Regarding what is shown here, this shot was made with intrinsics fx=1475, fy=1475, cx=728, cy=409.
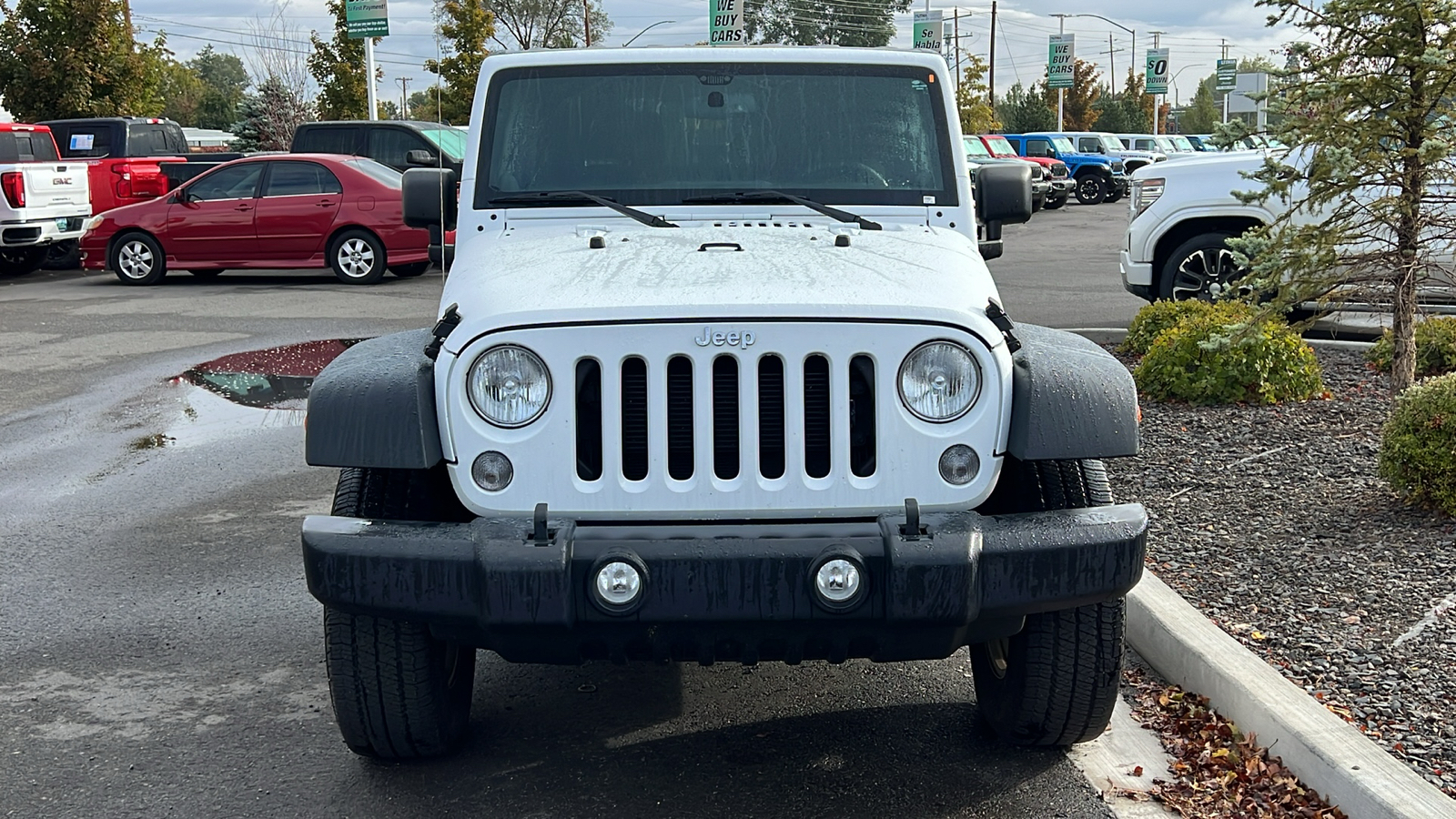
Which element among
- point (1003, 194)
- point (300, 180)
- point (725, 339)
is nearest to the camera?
point (725, 339)

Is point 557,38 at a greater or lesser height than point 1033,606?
greater

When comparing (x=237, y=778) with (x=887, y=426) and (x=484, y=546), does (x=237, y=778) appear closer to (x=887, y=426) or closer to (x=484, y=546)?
(x=484, y=546)

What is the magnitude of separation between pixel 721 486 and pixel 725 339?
1.13ft

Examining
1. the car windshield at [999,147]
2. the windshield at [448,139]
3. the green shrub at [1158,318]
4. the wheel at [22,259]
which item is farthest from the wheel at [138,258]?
the car windshield at [999,147]

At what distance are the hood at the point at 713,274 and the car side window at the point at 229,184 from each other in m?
13.3

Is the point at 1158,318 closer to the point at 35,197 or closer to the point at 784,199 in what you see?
the point at 784,199

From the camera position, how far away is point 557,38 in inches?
2357

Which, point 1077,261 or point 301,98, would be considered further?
point 301,98

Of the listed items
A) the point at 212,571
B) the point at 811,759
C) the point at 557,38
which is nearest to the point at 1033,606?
the point at 811,759

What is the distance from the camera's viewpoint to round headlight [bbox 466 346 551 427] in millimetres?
3426

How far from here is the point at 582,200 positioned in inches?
185

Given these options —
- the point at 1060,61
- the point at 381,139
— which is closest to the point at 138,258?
the point at 381,139

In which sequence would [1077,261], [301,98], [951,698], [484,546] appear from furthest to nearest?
[301,98]
[1077,261]
[951,698]
[484,546]

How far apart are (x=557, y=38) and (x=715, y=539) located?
194 feet
